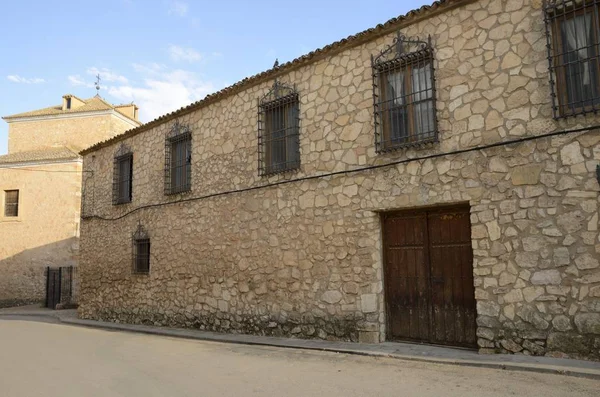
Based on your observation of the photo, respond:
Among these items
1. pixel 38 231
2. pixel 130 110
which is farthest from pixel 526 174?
pixel 130 110

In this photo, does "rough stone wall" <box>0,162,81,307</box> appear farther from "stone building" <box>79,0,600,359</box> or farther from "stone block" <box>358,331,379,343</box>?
"stone block" <box>358,331,379,343</box>

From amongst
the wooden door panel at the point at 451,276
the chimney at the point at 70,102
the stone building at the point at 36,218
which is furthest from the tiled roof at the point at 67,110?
the wooden door panel at the point at 451,276

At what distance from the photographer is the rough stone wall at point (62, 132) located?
24125mm

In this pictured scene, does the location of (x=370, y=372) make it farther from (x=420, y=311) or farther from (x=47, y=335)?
(x=47, y=335)

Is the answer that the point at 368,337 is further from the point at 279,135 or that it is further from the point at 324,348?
the point at 279,135

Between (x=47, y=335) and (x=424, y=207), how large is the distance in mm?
8575

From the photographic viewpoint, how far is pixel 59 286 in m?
19.6

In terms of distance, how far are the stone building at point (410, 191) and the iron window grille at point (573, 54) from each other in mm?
22

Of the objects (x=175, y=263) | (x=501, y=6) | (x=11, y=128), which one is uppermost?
(x=11, y=128)

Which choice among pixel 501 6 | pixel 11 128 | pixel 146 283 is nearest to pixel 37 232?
pixel 11 128

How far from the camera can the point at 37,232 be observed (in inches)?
853

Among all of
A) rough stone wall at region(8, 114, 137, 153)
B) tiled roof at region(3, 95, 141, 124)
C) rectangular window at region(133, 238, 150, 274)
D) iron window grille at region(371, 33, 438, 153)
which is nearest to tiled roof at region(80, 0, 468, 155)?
iron window grille at region(371, 33, 438, 153)

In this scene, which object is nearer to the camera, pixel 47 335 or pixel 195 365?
pixel 195 365

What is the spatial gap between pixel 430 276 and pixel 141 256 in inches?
315
